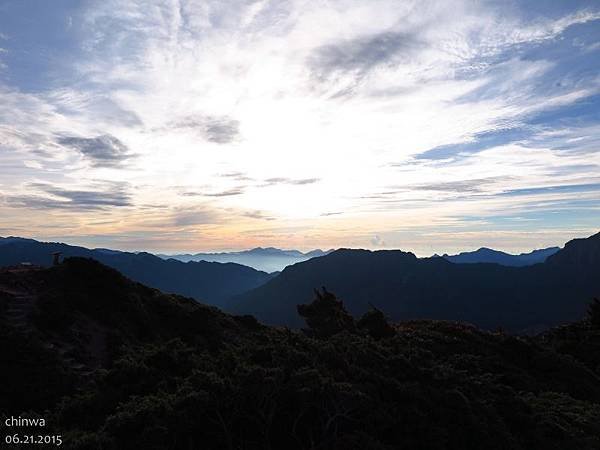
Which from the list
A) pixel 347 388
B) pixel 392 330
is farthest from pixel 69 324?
pixel 392 330

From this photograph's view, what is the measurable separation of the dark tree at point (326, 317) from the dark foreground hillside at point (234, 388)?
8.69m

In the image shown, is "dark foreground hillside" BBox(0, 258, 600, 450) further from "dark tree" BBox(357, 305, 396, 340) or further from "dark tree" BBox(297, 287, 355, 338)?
"dark tree" BBox(297, 287, 355, 338)

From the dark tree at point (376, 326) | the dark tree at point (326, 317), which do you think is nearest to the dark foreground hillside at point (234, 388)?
the dark tree at point (376, 326)

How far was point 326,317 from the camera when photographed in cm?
4212

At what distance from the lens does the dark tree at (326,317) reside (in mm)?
40531

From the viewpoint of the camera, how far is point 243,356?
51.7ft

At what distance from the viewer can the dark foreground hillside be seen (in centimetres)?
1177

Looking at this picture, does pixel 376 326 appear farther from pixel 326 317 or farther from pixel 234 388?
pixel 234 388

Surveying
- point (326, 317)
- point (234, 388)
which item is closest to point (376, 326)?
point (326, 317)

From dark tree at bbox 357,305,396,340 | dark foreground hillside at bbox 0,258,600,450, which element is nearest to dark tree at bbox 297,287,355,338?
dark tree at bbox 357,305,396,340

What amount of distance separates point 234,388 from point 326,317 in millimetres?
30496

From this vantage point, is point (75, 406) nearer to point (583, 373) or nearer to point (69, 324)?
point (69, 324)

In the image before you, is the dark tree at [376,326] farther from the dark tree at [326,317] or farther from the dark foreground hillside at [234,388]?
the dark foreground hillside at [234,388]

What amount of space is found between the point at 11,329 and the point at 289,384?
61.8 ft
